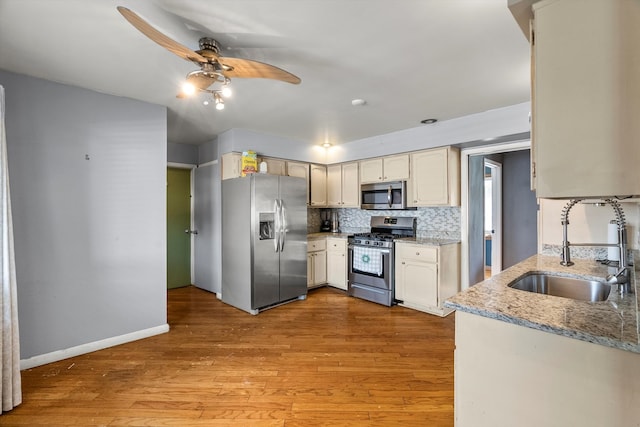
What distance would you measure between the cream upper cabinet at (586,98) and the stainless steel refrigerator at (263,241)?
2.99 meters

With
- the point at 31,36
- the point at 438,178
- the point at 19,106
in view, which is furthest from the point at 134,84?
the point at 438,178

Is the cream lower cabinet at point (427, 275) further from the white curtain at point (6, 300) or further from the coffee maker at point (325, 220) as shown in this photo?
the white curtain at point (6, 300)

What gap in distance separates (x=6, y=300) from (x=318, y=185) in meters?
3.84

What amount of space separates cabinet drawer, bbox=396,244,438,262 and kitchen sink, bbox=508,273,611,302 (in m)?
1.53

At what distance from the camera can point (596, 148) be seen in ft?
3.18

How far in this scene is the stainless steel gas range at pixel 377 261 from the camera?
151 inches

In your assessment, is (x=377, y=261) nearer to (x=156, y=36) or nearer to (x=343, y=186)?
(x=343, y=186)

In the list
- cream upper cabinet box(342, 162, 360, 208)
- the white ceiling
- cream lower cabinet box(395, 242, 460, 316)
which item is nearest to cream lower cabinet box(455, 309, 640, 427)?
the white ceiling

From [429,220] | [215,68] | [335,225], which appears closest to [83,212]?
[215,68]

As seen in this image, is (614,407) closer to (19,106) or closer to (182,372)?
(182,372)

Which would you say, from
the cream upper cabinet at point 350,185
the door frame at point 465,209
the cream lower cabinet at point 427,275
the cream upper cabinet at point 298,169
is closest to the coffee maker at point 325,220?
the cream upper cabinet at point 350,185

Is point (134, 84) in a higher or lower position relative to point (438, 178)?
higher

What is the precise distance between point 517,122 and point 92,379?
4.60 meters

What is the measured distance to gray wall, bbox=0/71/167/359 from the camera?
2336mm
